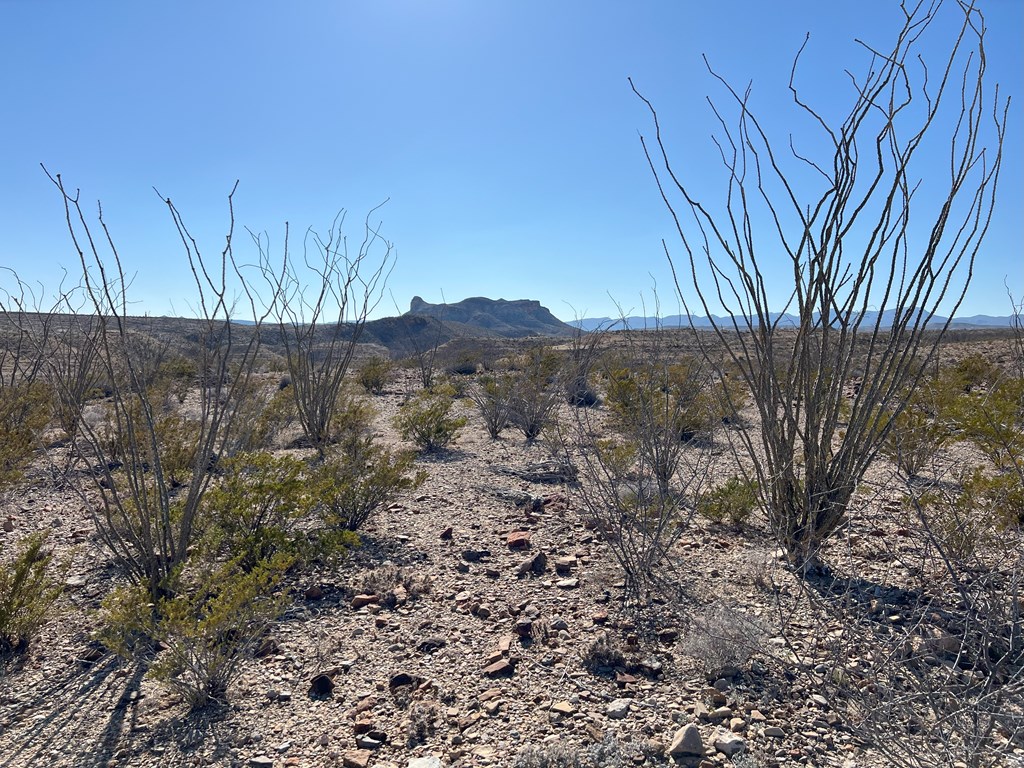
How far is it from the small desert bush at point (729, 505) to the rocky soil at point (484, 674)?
11.1 inches

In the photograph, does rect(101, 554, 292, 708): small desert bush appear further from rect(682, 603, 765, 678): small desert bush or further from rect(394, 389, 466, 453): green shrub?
rect(394, 389, 466, 453): green shrub

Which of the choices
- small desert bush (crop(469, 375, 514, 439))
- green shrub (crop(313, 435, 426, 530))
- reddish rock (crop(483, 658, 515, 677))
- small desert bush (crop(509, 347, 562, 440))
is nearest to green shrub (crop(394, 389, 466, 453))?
small desert bush (crop(469, 375, 514, 439))

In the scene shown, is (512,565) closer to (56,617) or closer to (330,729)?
(330,729)

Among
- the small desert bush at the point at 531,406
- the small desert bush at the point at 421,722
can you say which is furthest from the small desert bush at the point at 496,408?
the small desert bush at the point at 421,722

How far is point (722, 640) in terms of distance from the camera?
3.02m

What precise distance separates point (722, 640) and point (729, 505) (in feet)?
6.98

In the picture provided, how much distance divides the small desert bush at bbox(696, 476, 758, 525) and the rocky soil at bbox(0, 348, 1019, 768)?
0.93 ft

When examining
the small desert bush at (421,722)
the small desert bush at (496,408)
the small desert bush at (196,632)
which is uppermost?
the small desert bush at (496,408)

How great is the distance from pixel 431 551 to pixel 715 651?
2.34 meters

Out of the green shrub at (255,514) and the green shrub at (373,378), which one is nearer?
the green shrub at (255,514)

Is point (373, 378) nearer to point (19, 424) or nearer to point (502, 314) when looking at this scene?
point (19, 424)

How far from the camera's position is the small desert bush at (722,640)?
297 cm

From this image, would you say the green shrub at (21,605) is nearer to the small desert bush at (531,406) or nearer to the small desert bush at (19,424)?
the small desert bush at (19,424)

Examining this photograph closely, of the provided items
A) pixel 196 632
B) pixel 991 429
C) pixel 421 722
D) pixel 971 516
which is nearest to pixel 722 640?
pixel 421 722
